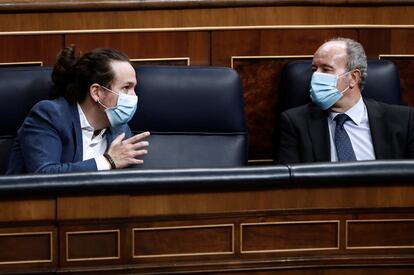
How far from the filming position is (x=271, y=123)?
4.56 ft

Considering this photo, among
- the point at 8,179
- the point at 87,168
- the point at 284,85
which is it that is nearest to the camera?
the point at 8,179

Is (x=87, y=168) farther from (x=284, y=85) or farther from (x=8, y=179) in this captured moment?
(x=284, y=85)

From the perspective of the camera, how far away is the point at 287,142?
4.18 ft

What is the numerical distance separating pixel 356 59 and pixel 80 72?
388mm

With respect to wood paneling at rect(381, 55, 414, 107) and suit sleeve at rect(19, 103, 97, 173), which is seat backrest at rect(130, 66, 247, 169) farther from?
wood paneling at rect(381, 55, 414, 107)

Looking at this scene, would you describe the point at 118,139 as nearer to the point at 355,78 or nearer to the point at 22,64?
the point at 22,64

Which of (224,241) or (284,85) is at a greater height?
(284,85)

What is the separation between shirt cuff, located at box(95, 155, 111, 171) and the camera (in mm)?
1140

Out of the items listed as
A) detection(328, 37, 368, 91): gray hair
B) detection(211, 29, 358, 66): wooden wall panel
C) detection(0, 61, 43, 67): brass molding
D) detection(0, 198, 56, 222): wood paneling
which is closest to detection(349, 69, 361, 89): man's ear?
detection(328, 37, 368, 91): gray hair

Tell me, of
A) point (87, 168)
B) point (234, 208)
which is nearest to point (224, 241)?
point (234, 208)

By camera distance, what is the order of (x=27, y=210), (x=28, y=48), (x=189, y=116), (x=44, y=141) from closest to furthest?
(x=27, y=210)
(x=44, y=141)
(x=189, y=116)
(x=28, y=48)

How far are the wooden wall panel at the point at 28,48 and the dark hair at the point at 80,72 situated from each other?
163 mm

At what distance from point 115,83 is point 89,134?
0.07m

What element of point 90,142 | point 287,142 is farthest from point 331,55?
point 90,142
